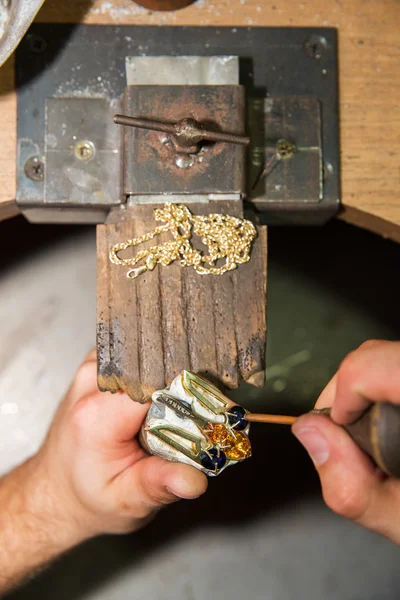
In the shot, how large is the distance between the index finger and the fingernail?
3 cm

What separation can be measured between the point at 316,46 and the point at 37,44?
39 centimetres

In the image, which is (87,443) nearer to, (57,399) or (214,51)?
(57,399)

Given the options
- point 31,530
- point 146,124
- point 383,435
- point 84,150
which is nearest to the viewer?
point 383,435

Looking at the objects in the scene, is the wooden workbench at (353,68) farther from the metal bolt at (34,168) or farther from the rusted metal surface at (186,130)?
the rusted metal surface at (186,130)

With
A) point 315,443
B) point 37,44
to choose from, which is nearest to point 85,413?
point 315,443

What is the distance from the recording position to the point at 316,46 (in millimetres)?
843

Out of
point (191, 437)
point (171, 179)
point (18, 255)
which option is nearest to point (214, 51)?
point (171, 179)

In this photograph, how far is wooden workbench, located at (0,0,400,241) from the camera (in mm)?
833

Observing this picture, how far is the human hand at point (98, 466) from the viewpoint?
2.60ft

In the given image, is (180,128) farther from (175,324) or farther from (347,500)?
(347,500)

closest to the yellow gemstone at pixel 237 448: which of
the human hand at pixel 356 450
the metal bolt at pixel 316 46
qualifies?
the human hand at pixel 356 450

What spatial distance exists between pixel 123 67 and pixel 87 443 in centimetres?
53

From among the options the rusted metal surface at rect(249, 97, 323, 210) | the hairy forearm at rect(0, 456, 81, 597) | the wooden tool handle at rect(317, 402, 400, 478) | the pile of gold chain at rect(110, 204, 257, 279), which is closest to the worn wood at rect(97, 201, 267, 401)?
the pile of gold chain at rect(110, 204, 257, 279)

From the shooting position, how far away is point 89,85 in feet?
2.69
